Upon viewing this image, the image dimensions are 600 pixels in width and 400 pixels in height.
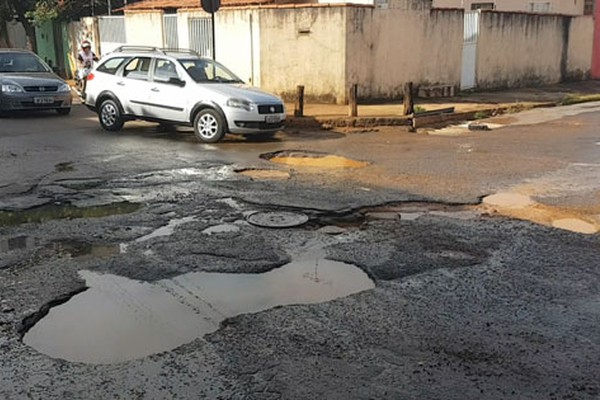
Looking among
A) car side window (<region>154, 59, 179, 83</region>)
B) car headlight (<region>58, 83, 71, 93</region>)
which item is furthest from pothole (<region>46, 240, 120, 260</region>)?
car headlight (<region>58, 83, 71, 93</region>)

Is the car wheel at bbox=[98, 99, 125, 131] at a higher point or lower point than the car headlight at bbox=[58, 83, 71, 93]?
lower

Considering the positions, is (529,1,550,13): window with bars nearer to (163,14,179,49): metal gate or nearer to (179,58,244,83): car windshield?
(163,14,179,49): metal gate

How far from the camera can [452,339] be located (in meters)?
4.44

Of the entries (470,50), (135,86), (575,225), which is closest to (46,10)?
(135,86)

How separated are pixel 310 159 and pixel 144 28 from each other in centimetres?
1361

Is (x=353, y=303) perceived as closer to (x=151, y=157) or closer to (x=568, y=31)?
(x=151, y=157)

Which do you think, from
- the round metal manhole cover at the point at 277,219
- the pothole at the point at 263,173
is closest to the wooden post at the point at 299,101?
the pothole at the point at 263,173

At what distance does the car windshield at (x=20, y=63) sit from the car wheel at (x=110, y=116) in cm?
428

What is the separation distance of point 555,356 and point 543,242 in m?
2.52

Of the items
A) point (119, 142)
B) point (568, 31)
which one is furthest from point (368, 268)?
point (568, 31)

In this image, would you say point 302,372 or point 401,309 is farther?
point 401,309

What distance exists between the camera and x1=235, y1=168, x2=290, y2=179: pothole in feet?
31.3

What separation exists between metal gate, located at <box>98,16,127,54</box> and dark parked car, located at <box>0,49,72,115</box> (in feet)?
23.6

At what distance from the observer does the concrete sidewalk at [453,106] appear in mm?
15227
